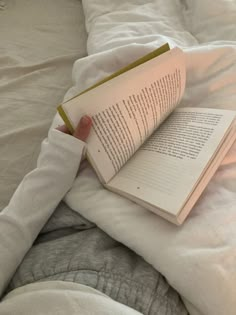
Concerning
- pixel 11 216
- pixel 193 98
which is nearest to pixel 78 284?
pixel 11 216

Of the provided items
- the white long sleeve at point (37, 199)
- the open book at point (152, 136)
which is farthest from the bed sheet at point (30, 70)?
the open book at point (152, 136)

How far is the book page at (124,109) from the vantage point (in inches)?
19.7

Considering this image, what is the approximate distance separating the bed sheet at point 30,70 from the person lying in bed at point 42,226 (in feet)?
0.34

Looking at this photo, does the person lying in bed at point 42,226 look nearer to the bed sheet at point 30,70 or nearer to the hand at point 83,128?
the hand at point 83,128

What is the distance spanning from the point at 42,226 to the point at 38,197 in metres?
0.05

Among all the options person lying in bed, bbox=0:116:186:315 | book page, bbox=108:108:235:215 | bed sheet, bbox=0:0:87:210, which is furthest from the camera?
bed sheet, bbox=0:0:87:210

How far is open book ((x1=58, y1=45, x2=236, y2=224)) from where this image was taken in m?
0.48

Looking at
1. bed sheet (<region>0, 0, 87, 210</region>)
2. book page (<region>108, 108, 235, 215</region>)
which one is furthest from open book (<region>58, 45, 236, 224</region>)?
bed sheet (<region>0, 0, 87, 210</region>)

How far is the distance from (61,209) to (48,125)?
0.25m

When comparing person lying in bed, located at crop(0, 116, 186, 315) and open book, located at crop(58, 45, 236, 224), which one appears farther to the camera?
open book, located at crop(58, 45, 236, 224)

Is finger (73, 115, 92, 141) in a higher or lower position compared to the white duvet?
higher

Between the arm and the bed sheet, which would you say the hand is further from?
the bed sheet

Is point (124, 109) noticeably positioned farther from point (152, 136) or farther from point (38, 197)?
point (38, 197)

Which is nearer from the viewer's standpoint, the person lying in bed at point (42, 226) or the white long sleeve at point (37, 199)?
the person lying in bed at point (42, 226)
